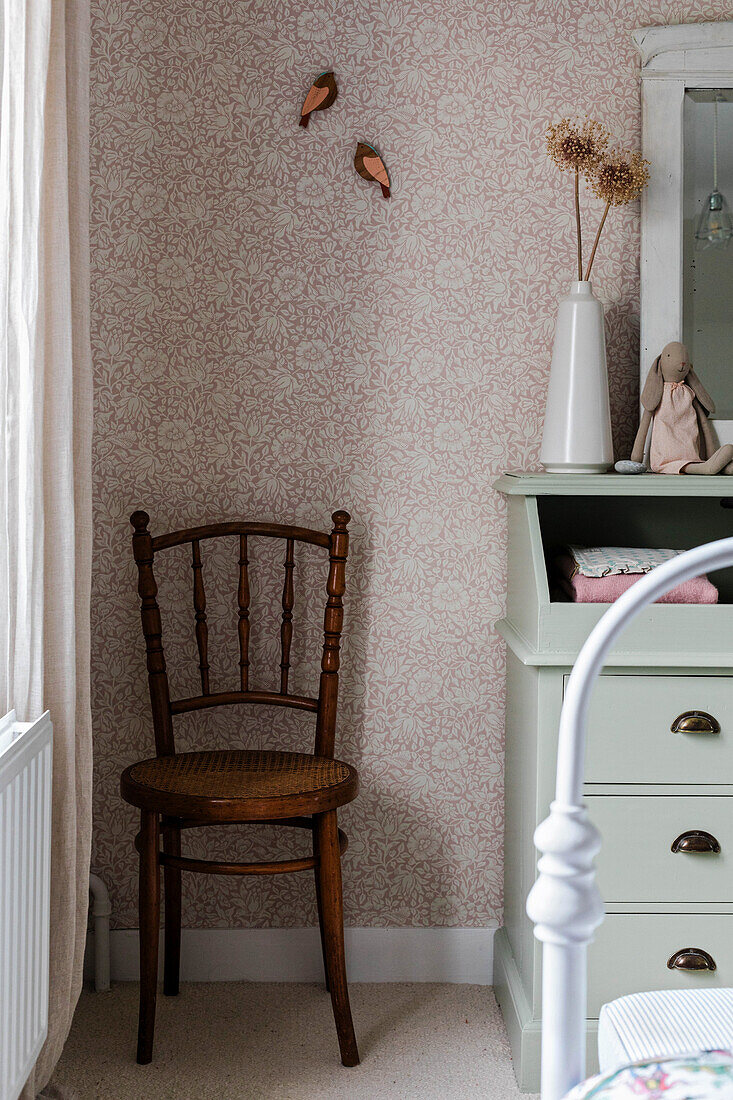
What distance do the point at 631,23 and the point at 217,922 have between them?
2119 mm

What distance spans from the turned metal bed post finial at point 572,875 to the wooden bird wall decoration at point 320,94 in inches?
62.6

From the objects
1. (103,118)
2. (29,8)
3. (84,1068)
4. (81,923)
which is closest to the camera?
(29,8)

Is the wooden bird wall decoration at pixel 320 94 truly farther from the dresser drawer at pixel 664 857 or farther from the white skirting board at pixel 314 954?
the white skirting board at pixel 314 954

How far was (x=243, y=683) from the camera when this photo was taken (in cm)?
208

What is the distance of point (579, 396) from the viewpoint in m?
1.94

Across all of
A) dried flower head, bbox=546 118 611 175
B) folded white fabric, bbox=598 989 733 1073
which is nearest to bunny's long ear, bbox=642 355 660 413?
dried flower head, bbox=546 118 611 175

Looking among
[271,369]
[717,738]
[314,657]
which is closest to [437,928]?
[314,657]

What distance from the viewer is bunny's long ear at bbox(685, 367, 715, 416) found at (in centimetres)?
200

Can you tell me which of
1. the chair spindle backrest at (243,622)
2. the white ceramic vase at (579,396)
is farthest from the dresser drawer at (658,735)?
the chair spindle backrest at (243,622)

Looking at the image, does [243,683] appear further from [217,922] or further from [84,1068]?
[84,1068]

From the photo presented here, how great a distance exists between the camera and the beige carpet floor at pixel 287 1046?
1.74 m

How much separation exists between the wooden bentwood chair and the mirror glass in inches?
32.6

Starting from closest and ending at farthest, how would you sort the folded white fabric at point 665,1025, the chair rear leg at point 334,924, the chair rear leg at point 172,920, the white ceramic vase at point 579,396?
1. the folded white fabric at point 665,1025
2. the chair rear leg at point 334,924
3. the white ceramic vase at point 579,396
4. the chair rear leg at point 172,920

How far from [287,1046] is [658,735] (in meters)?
0.92
